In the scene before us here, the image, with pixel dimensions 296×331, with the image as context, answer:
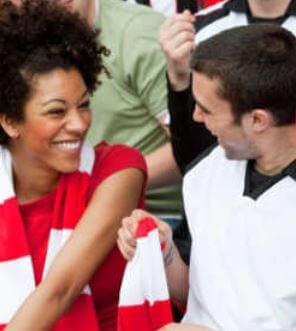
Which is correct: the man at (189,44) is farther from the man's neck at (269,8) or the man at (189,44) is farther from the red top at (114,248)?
the red top at (114,248)

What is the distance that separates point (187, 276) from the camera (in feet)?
8.57

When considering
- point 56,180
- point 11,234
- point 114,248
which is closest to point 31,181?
point 56,180

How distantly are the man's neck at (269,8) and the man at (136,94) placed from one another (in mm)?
401

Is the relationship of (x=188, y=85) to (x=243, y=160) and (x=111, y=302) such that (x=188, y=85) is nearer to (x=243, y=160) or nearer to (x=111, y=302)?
(x=243, y=160)

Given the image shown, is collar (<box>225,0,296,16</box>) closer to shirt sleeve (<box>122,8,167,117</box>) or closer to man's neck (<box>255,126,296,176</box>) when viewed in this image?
shirt sleeve (<box>122,8,167,117</box>)

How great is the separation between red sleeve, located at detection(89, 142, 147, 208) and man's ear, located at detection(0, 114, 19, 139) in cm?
23

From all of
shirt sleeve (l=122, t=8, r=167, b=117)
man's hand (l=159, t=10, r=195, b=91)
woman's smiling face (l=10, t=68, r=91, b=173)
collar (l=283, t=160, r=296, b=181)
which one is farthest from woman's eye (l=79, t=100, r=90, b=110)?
collar (l=283, t=160, r=296, b=181)

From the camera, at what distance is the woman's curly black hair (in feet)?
8.71

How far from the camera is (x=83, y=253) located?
261 cm

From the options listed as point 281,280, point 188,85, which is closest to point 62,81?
point 188,85

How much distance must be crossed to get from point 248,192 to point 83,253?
47 cm

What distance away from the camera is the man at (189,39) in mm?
2719

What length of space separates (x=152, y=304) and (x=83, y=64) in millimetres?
668

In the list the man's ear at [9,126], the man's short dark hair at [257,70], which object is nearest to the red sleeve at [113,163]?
the man's ear at [9,126]
